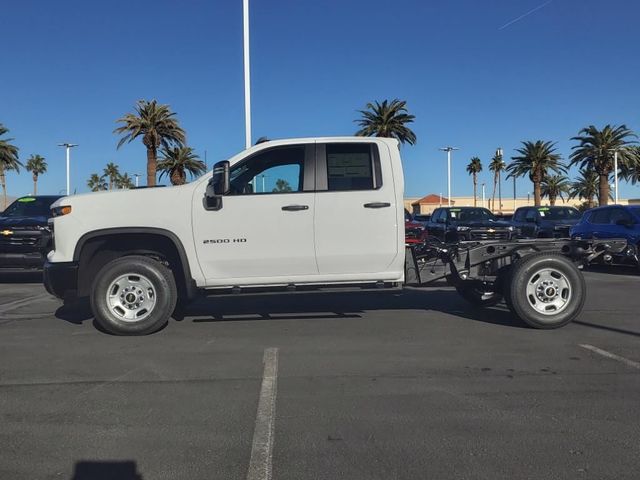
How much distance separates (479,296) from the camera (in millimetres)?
8867

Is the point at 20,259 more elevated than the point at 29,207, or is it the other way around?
the point at 29,207

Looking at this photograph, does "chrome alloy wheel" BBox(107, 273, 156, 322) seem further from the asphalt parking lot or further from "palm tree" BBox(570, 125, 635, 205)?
"palm tree" BBox(570, 125, 635, 205)

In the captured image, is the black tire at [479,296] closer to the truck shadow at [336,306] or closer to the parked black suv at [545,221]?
the truck shadow at [336,306]

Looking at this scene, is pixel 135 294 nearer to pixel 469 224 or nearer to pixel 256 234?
pixel 256 234

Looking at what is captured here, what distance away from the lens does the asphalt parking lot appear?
3.66 meters

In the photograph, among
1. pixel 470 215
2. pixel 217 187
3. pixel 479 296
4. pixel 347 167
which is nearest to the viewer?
pixel 217 187

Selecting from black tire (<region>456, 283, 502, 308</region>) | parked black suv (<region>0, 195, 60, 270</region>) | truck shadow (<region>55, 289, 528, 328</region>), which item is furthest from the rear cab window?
parked black suv (<region>0, 195, 60, 270</region>)

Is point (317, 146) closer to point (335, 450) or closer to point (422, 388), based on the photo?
point (422, 388)

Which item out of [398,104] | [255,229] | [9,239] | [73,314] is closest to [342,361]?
[255,229]

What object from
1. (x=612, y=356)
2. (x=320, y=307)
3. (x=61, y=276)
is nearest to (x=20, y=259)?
(x=61, y=276)

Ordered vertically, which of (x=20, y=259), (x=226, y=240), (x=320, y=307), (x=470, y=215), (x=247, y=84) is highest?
Result: (x=247, y=84)

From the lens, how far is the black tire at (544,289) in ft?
24.0

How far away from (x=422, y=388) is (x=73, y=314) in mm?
5981

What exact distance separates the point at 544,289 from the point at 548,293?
0.07m
